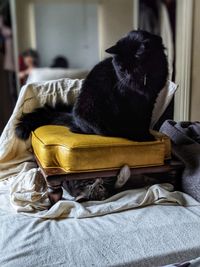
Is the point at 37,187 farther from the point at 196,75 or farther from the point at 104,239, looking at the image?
the point at 196,75

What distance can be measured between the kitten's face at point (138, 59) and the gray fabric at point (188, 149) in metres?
0.33

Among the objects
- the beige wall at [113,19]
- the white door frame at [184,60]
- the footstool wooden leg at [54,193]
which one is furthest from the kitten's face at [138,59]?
the beige wall at [113,19]

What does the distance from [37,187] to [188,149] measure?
617mm

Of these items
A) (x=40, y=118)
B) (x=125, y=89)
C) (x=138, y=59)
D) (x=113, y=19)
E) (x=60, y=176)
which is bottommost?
(x=60, y=176)

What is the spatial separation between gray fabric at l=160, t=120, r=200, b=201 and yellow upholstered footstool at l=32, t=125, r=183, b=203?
0.09m

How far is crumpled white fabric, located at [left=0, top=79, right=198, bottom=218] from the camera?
1.16m

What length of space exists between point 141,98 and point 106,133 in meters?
0.18

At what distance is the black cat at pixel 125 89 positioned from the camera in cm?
121

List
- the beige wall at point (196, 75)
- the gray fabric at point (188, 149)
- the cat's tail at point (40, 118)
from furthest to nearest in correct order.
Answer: the beige wall at point (196, 75) < the cat's tail at point (40, 118) < the gray fabric at point (188, 149)

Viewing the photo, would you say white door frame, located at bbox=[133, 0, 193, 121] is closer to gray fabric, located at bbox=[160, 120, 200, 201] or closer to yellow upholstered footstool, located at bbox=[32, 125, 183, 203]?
gray fabric, located at bbox=[160, 120, 200, 201]

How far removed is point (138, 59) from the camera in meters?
1.21

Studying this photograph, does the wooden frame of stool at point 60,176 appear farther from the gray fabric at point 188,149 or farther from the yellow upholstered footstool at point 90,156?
the gray fabric at point 188,149

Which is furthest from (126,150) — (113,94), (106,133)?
(113,94)

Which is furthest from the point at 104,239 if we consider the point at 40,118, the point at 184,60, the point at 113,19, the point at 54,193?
the point at 113,19
